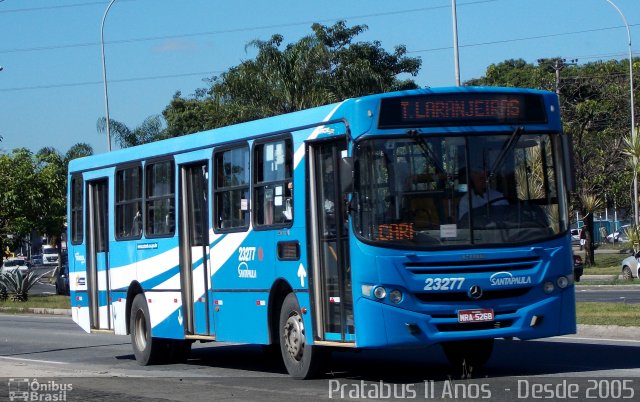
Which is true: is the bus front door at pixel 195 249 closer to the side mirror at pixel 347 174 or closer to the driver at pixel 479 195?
the side mirror at pixel 347 174

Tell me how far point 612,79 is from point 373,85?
62.1 feet

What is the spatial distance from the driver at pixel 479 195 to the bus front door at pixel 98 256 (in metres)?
8.08

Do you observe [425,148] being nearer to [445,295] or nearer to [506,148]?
[506,148]

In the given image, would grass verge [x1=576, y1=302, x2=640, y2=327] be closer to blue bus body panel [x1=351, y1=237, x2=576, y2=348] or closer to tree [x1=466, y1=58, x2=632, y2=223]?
blue bus body panel [x1=351, y1=237, x2=576, y2=348]

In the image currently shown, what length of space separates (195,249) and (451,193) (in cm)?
487

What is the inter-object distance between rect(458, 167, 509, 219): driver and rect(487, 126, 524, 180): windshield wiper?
12 centimetres

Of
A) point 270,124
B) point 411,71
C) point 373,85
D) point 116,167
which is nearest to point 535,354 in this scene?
point 270,124

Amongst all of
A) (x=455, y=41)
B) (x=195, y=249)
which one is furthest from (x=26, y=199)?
(x=195, y=249)

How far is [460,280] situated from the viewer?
11.7 metres

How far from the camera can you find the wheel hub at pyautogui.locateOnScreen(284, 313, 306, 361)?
42.8ft

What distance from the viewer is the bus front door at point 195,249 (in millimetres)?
15320

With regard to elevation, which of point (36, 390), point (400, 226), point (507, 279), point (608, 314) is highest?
point (400, 226)

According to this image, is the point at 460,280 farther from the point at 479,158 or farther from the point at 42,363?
the point at 42,363

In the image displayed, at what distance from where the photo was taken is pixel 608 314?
780 inches
